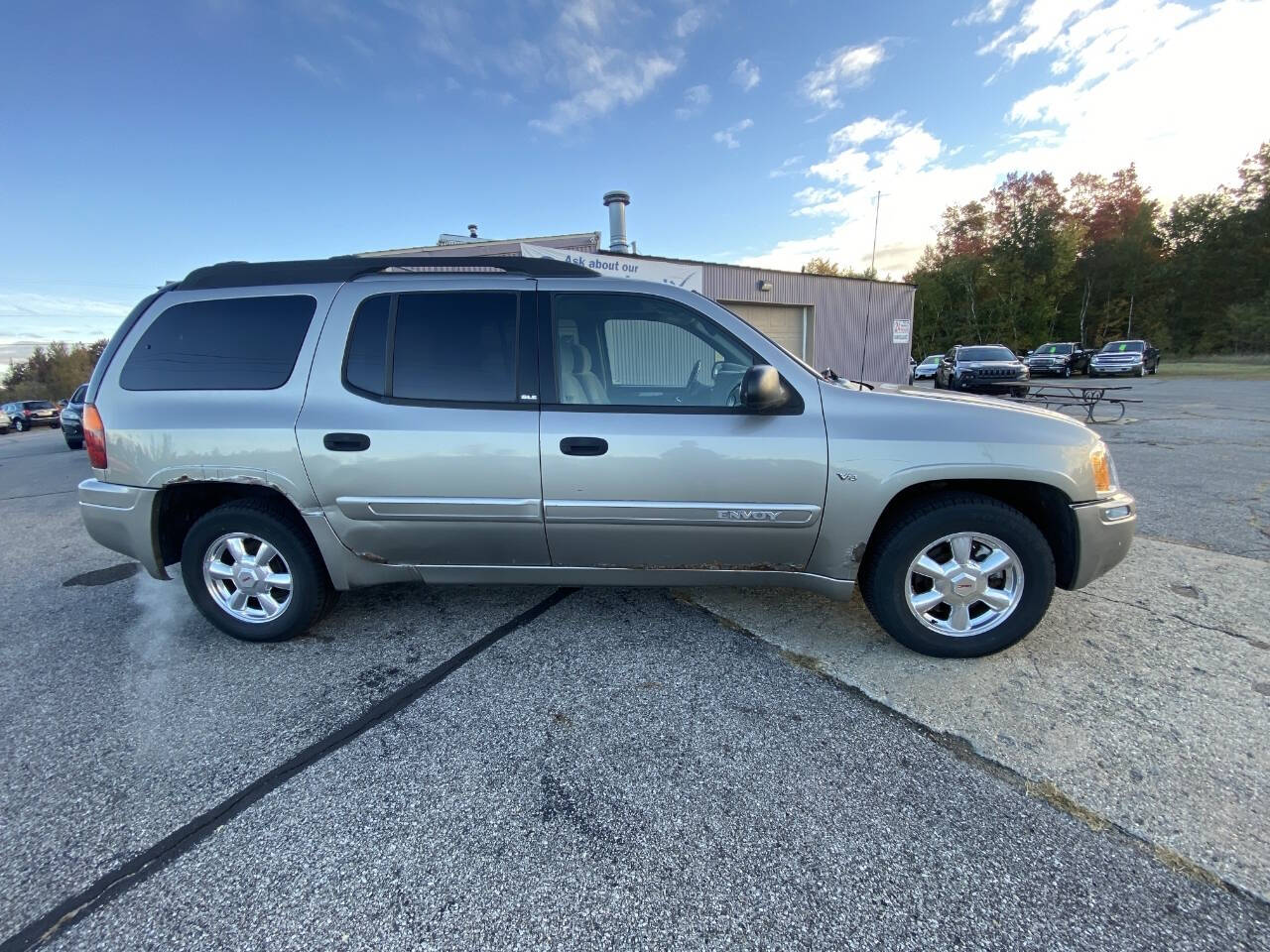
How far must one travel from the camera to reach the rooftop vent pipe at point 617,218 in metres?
11.0

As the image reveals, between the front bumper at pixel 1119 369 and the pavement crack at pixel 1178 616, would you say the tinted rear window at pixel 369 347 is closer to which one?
the pavement crack at pixel 1178 616

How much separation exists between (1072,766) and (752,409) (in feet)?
6.02

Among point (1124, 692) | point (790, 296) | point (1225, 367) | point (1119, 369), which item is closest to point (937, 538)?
point (1124, 692)

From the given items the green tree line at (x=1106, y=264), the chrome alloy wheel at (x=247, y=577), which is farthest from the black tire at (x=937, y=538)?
the green tree line at (x=1106, y=264)

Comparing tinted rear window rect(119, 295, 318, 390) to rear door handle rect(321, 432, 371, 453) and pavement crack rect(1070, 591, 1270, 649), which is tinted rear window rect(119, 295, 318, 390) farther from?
pavement crack rect(1070, 591, 1270, 649)

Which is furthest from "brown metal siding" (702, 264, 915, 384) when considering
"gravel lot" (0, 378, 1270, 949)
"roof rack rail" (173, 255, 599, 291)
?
"gravel lot" (0, 378, 1270, 949)

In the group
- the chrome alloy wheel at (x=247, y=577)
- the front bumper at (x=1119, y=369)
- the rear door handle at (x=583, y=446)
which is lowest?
the chrome alloy wheel at (x=247, y=577)

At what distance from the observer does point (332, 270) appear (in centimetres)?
288

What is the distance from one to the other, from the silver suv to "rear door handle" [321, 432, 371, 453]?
17mm

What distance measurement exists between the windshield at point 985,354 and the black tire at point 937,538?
63.1 feet

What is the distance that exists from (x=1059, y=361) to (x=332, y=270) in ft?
109

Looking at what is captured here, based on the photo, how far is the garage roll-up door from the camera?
13.6 meters

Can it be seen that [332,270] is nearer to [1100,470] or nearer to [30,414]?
[1100,470]

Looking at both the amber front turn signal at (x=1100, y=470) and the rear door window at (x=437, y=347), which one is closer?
the amber front turn signal at (x=1100, y=470)
